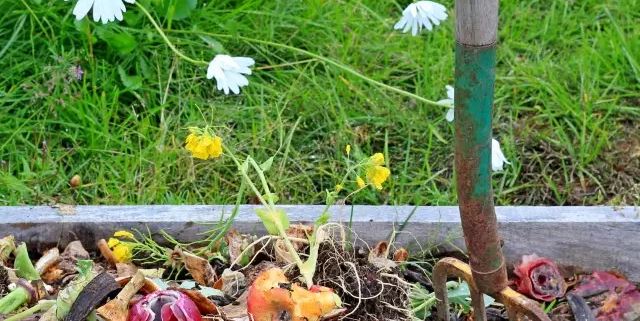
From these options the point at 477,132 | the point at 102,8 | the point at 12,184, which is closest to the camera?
the point at 477,132

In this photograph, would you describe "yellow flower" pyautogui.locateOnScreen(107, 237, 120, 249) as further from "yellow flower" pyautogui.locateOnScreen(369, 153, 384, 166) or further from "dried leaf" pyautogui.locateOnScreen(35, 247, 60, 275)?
"yellow flower" pyautogui.locateOnScreen(369, 153, 384, 166)

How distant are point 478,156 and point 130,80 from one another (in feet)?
4.33

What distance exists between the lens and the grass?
2.37 metres

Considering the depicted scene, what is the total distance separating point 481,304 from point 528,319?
0.09 meters

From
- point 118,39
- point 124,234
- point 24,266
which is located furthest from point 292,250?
point 118,39

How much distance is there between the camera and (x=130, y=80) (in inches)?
100

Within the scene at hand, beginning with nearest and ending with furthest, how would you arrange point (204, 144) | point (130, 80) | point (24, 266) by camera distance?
point (204, 144), point (24, 266), point (130, 80)

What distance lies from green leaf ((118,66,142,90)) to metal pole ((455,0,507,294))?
1.22 m

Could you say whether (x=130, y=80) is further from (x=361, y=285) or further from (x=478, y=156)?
(x=478, y=156)

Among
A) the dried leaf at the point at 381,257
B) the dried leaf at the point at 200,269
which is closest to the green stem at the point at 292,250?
the dried leaf at the point at 381,257

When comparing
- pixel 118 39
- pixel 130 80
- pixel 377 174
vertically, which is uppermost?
pixel 118 39

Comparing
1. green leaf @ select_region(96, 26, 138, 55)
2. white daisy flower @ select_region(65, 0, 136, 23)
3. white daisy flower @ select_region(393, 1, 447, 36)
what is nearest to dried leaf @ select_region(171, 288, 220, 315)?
white daisy flower @ select_region(65, 0, 136, 23)

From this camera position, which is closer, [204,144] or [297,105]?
[204,144]

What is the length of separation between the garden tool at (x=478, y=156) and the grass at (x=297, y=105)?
2.31ft
